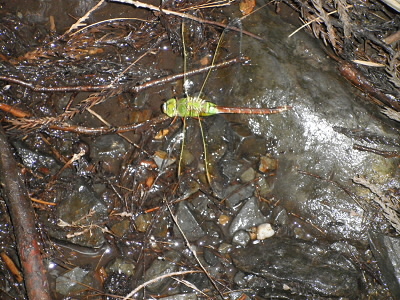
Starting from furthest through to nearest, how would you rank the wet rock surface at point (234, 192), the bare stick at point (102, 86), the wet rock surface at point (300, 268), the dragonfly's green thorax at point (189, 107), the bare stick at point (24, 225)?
the bare stick at point (102, 86) → the dragonfly's green thorax at point (189, 107) → the wet rock surface at point (234, 192) → the wet rock surface at point (300, 268) → the bare stick at point (24, 225)

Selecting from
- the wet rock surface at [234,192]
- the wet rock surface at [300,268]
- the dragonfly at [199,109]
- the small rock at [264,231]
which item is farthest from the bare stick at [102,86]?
the wet rock surface at [300,268]

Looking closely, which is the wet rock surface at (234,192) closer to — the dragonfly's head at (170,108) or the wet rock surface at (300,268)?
the wet rock surface at (300,268)

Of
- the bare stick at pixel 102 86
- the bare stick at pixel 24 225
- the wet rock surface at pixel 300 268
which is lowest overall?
the wet rock surface at pixel 300 268

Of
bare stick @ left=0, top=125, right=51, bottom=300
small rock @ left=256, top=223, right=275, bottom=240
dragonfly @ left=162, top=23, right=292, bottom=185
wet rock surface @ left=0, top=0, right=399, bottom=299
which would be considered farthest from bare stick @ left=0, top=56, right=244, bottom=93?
small rock @ left=256, top=223, right=275, bottom=240

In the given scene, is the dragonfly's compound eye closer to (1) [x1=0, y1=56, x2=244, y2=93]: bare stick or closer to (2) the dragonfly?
(2) the dragonfly

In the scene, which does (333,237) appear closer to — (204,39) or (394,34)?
(394,34)

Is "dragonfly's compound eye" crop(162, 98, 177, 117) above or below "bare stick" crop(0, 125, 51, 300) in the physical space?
above
